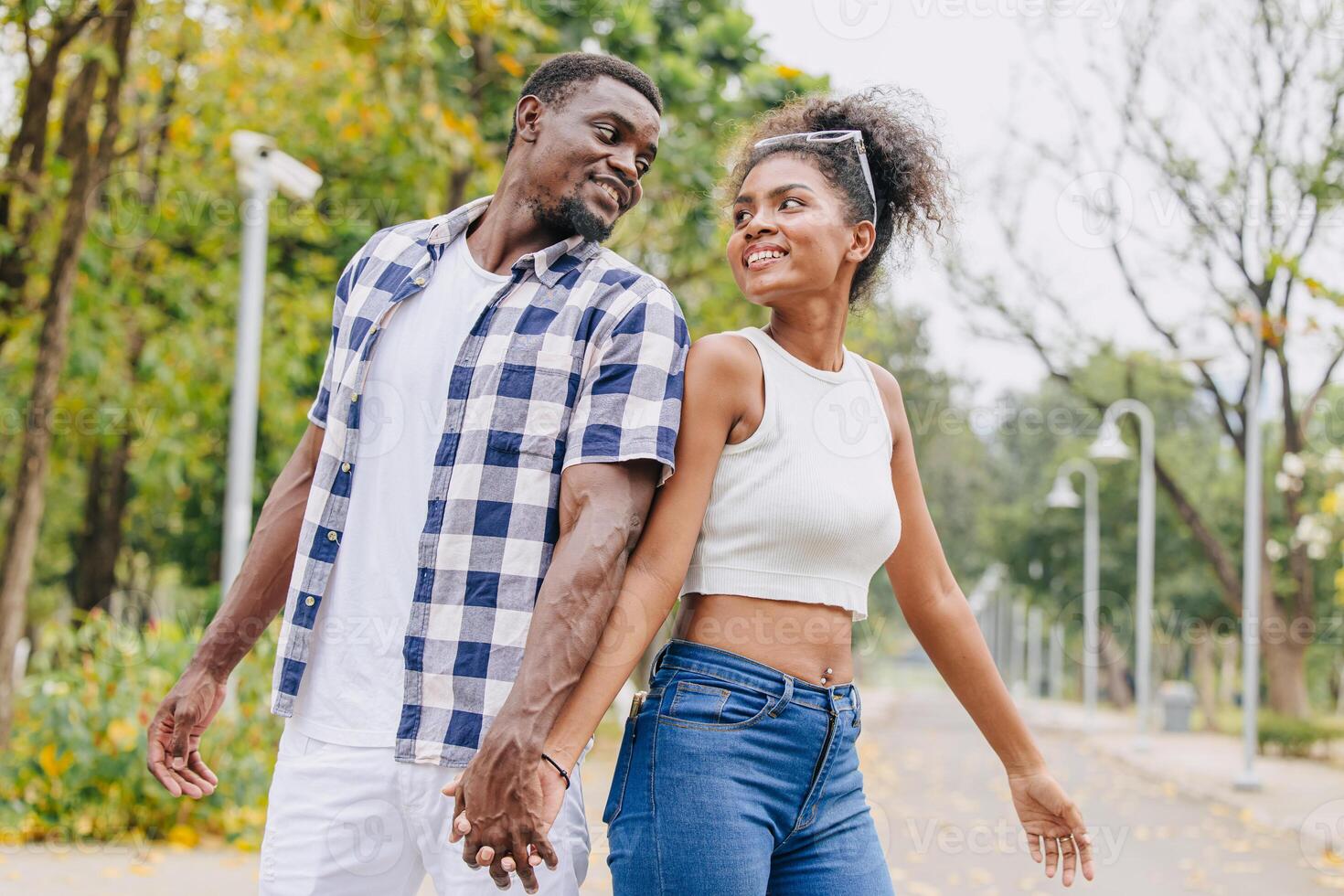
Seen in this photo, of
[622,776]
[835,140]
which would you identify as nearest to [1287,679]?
[835,140]

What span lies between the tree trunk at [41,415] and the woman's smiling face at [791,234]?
242 inches

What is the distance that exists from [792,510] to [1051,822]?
893 millimetres

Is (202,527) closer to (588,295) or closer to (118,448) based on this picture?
(118,448)

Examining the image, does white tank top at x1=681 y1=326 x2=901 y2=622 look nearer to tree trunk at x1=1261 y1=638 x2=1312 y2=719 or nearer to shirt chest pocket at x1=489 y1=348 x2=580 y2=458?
shirt chest pocket at x1=489 y1=348 x2=580 y2=458

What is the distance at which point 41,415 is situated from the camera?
24.5 ft

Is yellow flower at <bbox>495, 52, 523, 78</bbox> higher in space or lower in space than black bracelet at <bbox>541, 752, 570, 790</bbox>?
higher

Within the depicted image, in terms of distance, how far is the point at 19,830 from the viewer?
6598mm

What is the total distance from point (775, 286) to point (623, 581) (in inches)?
22.3

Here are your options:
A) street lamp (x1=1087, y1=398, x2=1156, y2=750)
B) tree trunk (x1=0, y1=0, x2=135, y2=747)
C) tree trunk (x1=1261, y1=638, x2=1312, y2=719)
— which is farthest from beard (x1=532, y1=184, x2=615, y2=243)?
tree trunk (x1=1261, y1=638, x2=1312, y2=719)

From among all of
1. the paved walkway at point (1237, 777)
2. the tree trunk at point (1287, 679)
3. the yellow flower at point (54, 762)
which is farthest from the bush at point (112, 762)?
the tree trunk at point (1287, 679)

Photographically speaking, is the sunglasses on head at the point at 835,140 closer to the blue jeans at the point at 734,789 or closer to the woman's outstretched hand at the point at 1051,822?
the blue jeans at the point at 734,789

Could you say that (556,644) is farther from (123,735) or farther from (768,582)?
(123,735)

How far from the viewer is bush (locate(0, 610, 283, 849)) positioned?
22.1 ft

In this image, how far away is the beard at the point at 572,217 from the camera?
2.46 m
